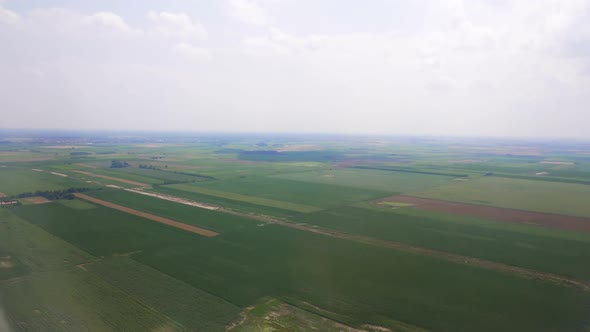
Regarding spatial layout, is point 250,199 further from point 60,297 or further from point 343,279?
point 60,297

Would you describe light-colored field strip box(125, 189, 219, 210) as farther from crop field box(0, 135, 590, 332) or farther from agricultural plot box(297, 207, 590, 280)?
agricultural plot box(297, 207, 590, 280)

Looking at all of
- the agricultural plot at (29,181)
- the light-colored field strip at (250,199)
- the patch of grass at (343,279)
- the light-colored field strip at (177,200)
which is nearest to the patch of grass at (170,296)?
the patch of grass at (343,279)

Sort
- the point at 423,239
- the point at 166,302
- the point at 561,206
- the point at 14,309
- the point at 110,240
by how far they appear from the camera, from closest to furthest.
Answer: the point at 14,309 < the point at 166,302 < the point at 110,240 < the point at 423,239 < the point at 561,206

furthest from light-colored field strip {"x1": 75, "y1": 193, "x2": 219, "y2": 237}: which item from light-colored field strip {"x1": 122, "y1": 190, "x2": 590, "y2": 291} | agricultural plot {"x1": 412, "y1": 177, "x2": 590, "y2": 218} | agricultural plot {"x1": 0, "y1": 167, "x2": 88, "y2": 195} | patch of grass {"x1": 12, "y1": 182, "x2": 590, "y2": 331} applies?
agricultural plot {"x1": 412, "y1": 177, "x2": 590, "y2": 218}

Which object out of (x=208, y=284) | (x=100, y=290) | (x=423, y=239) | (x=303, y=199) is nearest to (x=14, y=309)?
(x=100, y=290)

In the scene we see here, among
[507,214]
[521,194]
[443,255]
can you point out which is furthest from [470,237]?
[521,194]

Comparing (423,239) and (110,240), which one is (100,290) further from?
(423,239)

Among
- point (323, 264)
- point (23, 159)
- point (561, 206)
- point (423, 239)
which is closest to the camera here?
point (323, 264)
